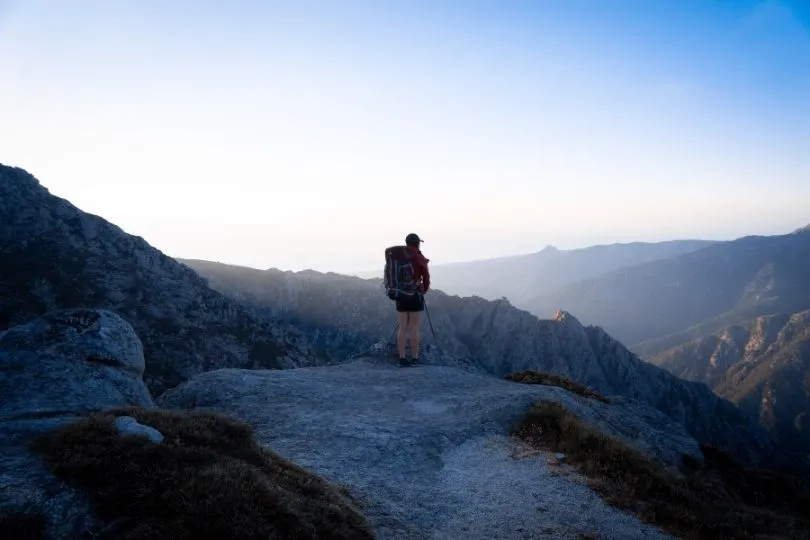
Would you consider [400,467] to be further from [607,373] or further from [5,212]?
[607,373]

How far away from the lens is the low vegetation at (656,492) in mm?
8305

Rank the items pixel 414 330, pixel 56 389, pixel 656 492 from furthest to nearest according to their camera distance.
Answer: pixel 414 330 → pixel 56 389 → pixel 656 492

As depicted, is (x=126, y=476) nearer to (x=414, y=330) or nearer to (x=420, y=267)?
(x=420, y=267)

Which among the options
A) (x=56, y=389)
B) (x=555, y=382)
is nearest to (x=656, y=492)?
(x=56, y=389)

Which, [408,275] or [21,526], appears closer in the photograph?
[21,526]

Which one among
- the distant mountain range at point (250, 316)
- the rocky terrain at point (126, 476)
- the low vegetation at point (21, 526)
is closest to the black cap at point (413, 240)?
the distant mountain range at point (250, 316)

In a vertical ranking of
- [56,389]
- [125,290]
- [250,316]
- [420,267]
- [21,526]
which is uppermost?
[420,267]

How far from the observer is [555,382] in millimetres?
23594

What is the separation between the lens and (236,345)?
7406cm

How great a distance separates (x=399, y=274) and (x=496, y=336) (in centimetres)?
13500

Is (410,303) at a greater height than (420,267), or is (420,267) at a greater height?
(420,267)

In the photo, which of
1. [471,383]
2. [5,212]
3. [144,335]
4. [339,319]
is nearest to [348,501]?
[471,383]

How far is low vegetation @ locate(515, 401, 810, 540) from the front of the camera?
8.31 meters

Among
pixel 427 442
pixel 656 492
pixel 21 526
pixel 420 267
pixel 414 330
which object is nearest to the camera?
pixel 21 526
